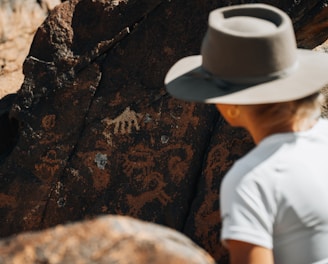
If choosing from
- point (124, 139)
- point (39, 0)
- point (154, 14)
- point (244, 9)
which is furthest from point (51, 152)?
point (39, 0)

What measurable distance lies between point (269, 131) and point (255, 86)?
12 cm

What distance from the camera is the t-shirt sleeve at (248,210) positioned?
1.89 m

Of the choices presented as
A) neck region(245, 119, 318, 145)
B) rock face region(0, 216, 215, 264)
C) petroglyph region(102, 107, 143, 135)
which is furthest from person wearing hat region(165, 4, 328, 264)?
petroglyph region(102, 107, 143, 135)

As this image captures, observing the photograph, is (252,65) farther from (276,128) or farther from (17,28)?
(17,28)

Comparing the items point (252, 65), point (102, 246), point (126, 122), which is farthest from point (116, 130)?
point (102, 246)

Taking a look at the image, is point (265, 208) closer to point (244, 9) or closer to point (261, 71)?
point (261, 71)

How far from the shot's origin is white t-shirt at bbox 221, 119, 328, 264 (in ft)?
6.24

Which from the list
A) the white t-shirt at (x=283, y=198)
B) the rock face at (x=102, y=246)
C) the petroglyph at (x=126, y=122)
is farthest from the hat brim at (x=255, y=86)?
the petroglyph at (x=126, y=122)

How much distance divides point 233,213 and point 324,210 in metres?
0.25

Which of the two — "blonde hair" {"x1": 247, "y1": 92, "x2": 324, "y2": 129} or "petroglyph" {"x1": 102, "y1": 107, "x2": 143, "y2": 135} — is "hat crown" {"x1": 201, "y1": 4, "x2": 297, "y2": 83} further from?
"petroglyph" {"x1": 102, "y1": 107, "x2": 143, "y2": 135}

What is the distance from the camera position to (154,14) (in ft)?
13.2

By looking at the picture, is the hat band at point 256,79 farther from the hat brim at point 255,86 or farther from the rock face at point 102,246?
the rock face at point 102,246

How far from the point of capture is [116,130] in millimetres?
3986

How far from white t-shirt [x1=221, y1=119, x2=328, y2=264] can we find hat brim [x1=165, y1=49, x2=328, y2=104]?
0.10 m
